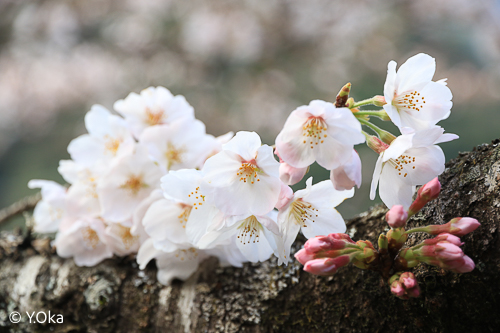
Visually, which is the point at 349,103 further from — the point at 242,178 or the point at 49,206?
the point at 49,206

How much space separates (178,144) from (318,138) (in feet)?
1.11

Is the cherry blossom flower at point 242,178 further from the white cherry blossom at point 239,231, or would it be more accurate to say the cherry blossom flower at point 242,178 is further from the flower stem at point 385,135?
the flower stem at point 385,135

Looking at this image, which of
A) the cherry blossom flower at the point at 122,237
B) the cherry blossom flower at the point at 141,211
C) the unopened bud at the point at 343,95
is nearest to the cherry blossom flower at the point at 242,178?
the unopened bud at the point at 343,95

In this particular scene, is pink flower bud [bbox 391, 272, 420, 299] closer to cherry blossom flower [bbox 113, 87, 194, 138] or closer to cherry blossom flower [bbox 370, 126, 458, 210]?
cherry blossom flower [bbox 370, 126, 458, 210]

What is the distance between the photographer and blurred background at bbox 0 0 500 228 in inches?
87.9

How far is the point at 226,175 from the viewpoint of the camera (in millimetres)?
410

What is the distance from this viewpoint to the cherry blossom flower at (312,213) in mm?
429

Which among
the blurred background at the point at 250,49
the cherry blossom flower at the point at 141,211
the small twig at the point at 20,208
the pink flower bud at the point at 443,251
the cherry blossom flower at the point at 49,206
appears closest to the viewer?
the pink flower bud at the point at 443,251

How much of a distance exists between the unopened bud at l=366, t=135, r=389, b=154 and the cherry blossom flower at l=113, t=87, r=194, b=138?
36cm

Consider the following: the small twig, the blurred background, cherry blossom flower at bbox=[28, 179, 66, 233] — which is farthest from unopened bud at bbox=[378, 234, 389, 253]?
the blurred background

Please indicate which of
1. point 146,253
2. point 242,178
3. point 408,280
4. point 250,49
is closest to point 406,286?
point 408,280

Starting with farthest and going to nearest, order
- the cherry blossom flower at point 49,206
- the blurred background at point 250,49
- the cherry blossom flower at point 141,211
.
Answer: the blurred background at point 250,49, the cherry blossom flower at point 49,206, the cherry blossom flower at point 141,211

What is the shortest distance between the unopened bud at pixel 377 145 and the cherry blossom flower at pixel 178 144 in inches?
11.9

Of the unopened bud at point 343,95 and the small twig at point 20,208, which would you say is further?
the small twig at point 20,208
